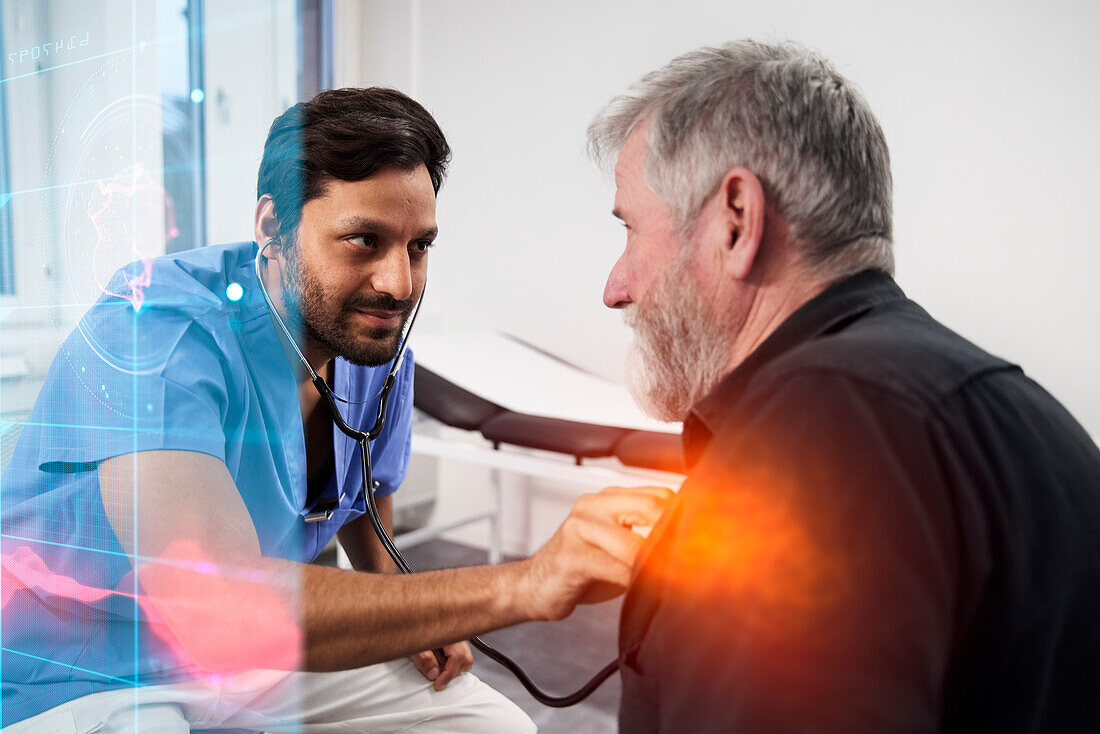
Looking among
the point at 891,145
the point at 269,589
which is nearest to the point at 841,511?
the point at 269,589

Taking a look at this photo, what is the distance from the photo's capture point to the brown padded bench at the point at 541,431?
72.6 inches

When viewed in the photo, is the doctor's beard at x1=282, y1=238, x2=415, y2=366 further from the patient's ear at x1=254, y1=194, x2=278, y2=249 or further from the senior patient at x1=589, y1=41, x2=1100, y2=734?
the senior patient at x1=589, y1=41, x2=1100, y2=734

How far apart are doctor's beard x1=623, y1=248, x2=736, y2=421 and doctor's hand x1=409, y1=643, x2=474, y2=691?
0.55 meters

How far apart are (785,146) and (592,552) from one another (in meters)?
0.36

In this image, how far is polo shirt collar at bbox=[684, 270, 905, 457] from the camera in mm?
559

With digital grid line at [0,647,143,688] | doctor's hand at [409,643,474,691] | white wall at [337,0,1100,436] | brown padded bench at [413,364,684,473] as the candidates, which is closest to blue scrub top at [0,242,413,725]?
digital grid line at [0,647,143,688]

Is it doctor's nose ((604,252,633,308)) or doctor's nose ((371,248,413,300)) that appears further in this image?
doctor's nose ((371,248,413,300))

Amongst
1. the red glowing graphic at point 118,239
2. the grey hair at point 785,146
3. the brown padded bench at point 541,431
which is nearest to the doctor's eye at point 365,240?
the red glowing graphic at point 118,239

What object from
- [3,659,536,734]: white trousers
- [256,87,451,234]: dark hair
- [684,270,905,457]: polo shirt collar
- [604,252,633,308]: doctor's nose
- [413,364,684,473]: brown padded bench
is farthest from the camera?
[413,364,684,473]: brown padded bench

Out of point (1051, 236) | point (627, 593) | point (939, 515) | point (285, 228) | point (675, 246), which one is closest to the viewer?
Answer: point (939, 515)

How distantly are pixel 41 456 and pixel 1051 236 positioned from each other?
7.16ft

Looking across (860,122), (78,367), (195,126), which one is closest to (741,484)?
(860,122)

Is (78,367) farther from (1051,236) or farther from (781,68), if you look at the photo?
(1051,236)

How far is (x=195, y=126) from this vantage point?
227 cm
